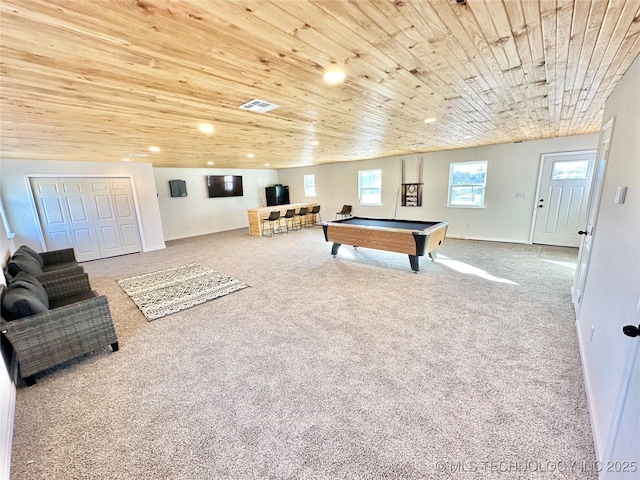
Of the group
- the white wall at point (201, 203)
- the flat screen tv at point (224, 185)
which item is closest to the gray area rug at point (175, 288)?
the white wall at point (201, 203)

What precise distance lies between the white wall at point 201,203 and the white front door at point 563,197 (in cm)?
879

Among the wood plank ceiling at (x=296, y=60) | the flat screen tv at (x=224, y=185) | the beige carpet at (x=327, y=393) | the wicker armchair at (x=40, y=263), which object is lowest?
the beige carpet at (x=327, y=393)

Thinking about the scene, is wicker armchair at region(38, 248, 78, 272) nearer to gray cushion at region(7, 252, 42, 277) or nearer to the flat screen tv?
gray cushion at region(7, 252, 42, 277)

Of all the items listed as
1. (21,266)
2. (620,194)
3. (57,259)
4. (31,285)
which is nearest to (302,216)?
(57,259)

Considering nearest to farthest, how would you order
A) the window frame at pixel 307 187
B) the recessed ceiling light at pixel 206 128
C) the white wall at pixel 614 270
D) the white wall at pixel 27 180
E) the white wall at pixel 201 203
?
the white wall at pixel 614 270 < the recessed ceiling light at pixel 206 128 < the white wall at pixel 27 180 < the white wall at pixel 201 203 < the window frame at pixel 307 187

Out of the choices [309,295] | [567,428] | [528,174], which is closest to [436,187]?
[528,174]

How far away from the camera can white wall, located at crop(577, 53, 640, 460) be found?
1.37 metres

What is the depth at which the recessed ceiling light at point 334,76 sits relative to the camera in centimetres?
183

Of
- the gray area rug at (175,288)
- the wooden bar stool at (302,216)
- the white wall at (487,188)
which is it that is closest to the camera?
the gray area rug at (175,288)

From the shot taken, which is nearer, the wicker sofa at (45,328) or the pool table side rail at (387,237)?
the wicker sofa at (45,328)

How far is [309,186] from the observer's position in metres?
10.0

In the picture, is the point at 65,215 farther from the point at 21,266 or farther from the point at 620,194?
the point at 620,194

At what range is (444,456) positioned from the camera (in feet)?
4.77

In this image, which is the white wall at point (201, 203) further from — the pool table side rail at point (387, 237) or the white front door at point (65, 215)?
the pool table side rail at point (387, 237)
